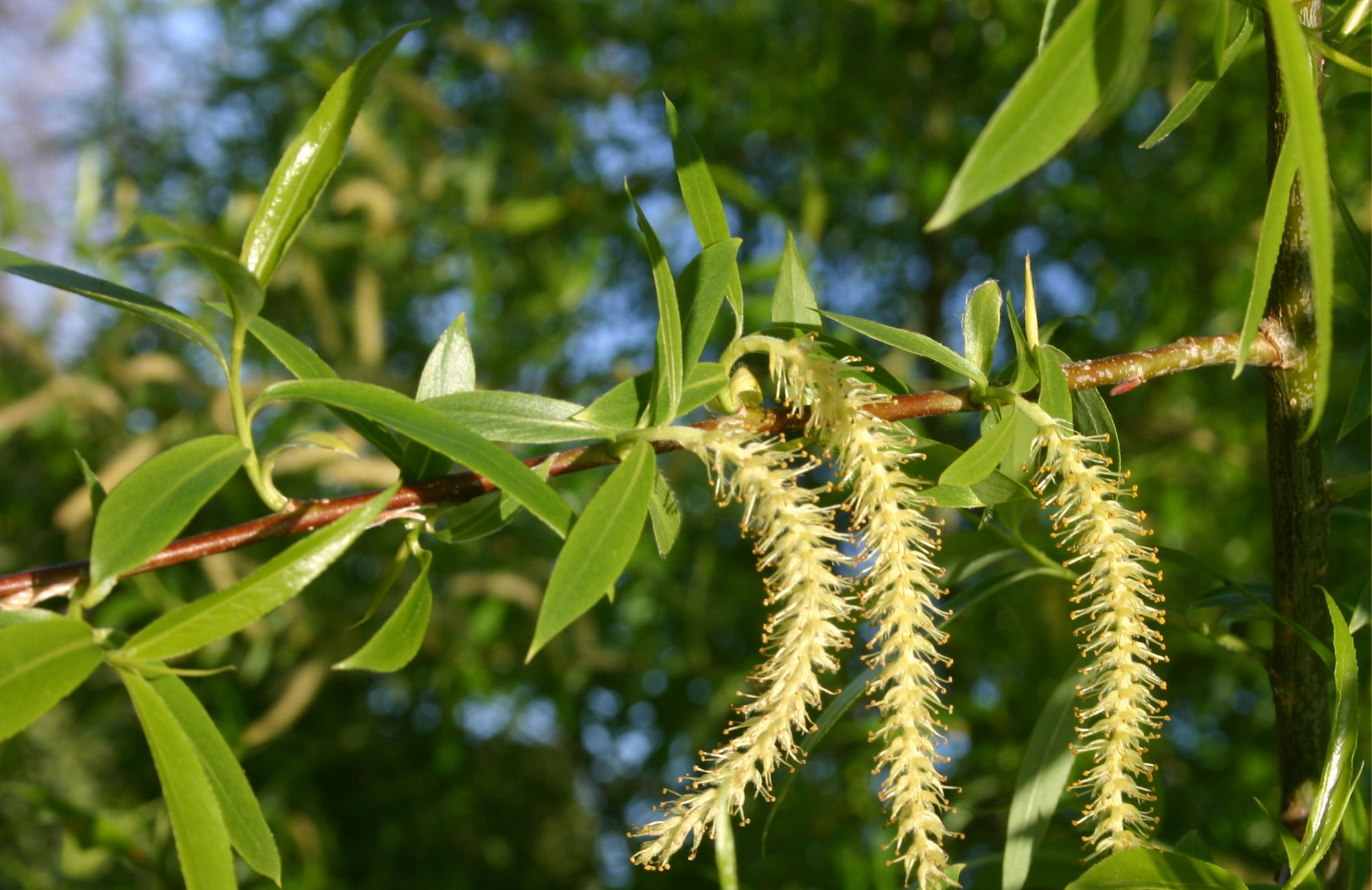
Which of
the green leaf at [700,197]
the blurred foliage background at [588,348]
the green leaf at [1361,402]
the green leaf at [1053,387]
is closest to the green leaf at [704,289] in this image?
the green leaf at [700,197]

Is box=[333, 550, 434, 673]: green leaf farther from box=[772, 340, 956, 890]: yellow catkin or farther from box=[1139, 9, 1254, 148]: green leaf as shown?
box=[1139, 9, 1254, 148]: green leaf

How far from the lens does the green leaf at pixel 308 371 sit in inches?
15.1

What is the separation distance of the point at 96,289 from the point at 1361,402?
0.45 metres

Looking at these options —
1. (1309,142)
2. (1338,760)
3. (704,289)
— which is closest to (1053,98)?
(1309,142)

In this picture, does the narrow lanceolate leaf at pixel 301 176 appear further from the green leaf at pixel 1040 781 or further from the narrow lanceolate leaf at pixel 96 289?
the green leaf at pixel 1040 781

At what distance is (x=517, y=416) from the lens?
1.19 feet

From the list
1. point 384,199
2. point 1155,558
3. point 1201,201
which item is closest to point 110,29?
point 384,199

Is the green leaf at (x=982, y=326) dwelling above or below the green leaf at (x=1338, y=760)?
above

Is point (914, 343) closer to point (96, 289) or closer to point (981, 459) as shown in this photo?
point (981, 459)

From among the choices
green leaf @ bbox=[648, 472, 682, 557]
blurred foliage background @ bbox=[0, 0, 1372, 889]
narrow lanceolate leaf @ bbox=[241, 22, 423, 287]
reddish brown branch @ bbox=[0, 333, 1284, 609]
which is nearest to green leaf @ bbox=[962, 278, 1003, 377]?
reddish brown branch @ bbox=[0, 333, 1284, 609]

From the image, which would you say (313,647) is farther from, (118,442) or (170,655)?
(170,655)

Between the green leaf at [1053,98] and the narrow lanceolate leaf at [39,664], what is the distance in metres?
0.26

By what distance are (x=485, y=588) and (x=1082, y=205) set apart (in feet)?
2.71

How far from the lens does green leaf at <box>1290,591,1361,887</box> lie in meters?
0.35
